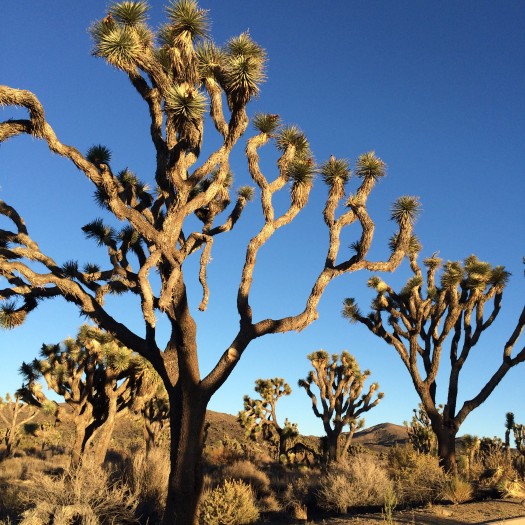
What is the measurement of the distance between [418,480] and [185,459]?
6.64m

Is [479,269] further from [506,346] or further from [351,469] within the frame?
[351,469]

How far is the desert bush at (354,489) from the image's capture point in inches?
476

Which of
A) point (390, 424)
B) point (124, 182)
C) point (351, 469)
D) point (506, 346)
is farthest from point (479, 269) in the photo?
point (390, 424)

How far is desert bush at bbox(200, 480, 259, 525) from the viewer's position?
399 inches

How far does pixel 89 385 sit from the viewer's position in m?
17.1

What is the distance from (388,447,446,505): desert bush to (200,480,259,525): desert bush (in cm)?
→ 391

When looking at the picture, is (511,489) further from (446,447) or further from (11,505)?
(11,505)

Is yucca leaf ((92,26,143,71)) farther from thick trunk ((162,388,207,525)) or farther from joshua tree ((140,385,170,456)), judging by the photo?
joshua tree ((140,385,170,456))

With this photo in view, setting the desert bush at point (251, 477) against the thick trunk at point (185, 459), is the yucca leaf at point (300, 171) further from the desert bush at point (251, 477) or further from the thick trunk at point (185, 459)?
the desert bush at point (251, 477)

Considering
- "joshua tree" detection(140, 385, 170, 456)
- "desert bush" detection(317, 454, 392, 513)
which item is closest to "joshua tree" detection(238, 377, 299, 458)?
"joshua tree" detection(140, 385, 170, 456)

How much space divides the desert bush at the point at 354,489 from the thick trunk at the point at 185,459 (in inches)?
166

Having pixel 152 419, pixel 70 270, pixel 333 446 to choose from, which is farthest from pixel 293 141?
pixel 152 419

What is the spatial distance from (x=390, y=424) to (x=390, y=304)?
288ft

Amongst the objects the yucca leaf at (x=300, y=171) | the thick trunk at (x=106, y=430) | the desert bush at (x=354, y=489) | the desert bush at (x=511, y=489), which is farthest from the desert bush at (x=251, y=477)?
the yucca leaf at (x=300, y=171)
